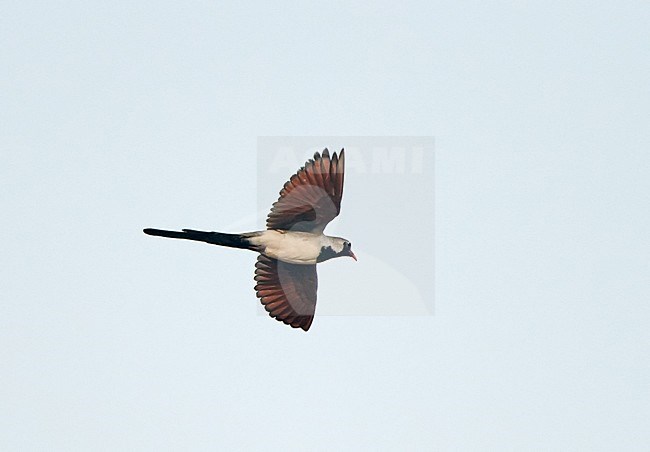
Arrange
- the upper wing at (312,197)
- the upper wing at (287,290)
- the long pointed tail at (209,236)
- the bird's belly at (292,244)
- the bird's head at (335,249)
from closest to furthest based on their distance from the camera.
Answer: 1. the upper wing at (312,197)
2. the long pointed tail at (209,236)
3. the bird's belly at (292,244)
4. the bird's head at (335,249)
5. the upper wing at (287,290)

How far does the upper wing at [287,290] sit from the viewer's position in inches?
773

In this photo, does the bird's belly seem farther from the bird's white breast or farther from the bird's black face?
the bird's black face

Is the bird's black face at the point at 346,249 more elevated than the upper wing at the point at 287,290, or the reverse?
the bird's black face at the point at 346,249

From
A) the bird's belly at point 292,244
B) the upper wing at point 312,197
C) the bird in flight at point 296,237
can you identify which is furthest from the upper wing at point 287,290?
the upper wing at point 312,197

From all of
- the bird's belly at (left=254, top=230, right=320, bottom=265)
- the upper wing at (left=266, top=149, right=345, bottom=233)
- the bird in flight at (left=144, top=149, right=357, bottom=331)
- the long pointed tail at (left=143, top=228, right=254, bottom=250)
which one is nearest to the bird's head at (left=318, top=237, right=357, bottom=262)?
the bird in flight at (left=144, top=149, right=357, bottom=331)

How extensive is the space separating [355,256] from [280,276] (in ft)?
5.32

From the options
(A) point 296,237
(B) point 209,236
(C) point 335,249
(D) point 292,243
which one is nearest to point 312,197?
(A) point 296,237

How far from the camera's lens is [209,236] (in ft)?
59.4

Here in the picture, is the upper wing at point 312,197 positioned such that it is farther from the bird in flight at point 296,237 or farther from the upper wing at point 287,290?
the upper wing at point 287,290

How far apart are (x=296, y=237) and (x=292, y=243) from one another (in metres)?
0.12

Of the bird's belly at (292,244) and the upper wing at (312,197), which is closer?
the upper wing at (312,197)

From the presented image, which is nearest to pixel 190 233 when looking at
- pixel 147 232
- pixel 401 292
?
pixel 147 232

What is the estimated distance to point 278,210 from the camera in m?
18.1

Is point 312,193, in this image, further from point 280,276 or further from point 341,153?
point 280,276
